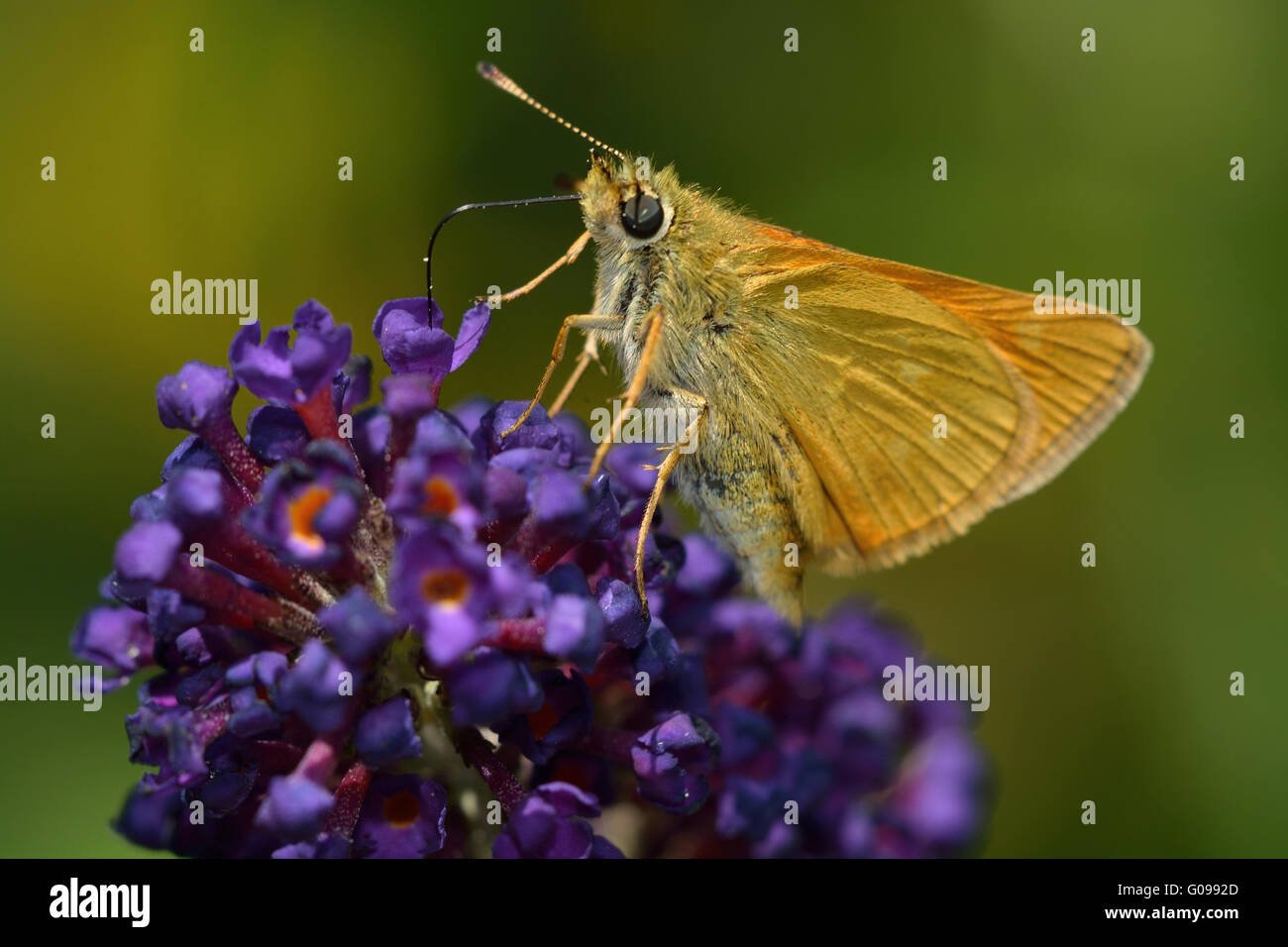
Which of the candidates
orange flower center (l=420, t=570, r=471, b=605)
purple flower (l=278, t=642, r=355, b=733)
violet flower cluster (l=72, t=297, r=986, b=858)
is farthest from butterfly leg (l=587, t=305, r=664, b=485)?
purple flower (l=278, t=642, r=355, b=733)

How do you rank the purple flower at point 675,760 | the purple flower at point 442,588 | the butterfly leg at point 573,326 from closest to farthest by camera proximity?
the purple flower at point 442,588
the purple flower at point 675,760
the butterfly leg at point 573,326

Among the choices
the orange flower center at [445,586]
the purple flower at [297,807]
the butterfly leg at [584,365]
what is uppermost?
the butterfly leg at [584,365]

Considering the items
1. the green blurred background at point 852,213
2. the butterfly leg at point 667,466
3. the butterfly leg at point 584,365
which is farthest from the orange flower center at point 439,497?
the green blurred background at point 852,213

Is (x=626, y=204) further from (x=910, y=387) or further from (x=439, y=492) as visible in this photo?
(x=439, y=492)

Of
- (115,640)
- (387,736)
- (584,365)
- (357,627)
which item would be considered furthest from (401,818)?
(584,365)

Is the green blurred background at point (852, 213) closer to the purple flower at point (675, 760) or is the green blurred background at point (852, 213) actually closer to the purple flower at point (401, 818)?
the purple flower at point (401, 818)
